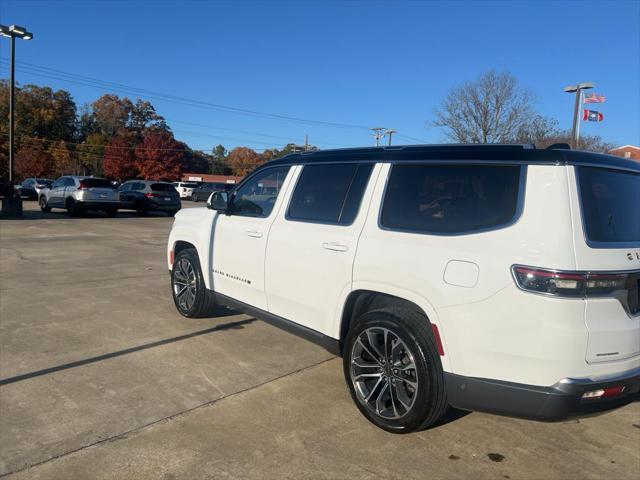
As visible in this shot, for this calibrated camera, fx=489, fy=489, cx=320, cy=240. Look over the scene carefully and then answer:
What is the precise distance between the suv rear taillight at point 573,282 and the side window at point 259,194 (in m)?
2.53

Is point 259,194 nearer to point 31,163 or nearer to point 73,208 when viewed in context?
point 73,208

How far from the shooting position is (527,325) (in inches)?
101

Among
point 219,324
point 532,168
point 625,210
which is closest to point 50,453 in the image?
point 219,324

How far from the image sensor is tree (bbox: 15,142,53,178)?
2422 inches

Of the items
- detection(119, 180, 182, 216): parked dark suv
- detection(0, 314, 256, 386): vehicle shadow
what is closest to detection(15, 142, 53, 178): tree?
detection(119, 180, 182, 216): parked dark suv

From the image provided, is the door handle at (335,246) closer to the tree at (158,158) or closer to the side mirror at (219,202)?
the side mirror at (219,202)

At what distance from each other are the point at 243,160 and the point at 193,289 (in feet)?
377

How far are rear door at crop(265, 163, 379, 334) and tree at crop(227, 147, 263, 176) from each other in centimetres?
10718

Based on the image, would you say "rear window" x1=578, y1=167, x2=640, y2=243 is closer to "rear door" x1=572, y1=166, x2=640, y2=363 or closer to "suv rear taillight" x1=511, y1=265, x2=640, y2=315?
"rear door" x1=572, y1=166, x2=640, y2=363

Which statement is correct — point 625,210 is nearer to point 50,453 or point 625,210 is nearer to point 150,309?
point 50,453

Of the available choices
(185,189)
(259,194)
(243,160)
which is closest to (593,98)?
(259,194)

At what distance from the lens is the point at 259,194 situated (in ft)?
15.7

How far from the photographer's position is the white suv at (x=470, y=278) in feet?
8.36

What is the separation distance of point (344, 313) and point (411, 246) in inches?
32.1
